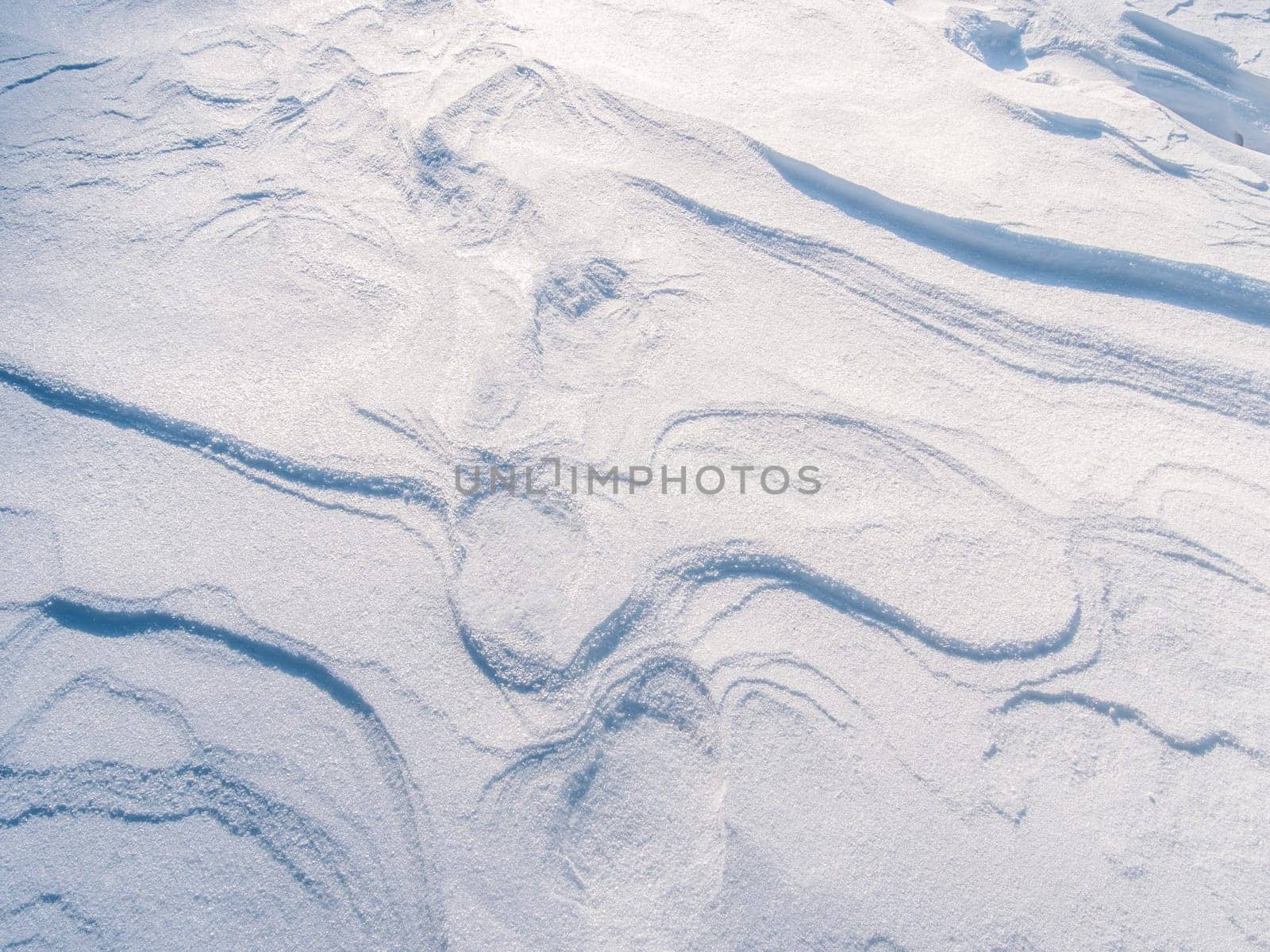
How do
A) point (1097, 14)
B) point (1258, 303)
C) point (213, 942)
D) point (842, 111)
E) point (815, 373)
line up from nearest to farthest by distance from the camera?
point (213, 942) < point (815, 373) < point (1258, 303) < point (842, 111) < point (1097, 14)

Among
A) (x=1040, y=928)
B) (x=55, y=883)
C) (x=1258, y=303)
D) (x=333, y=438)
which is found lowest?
(x=55, y=883)

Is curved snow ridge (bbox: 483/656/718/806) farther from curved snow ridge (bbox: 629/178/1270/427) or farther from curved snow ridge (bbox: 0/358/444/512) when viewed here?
curved snow ridge (bbox: 629/178/1270/427)

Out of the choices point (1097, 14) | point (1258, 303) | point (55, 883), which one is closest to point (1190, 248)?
point (1258, 303)

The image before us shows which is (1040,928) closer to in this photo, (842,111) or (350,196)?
(842,111)

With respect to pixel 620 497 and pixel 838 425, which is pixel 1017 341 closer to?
pixel 838 425

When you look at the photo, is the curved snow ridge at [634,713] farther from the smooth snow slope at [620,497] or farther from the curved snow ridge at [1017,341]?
the curved snow ridge at [1017,341]

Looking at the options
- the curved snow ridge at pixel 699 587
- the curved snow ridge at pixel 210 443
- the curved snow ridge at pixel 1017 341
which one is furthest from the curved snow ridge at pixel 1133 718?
the curved snow ridge at pixel 210 443

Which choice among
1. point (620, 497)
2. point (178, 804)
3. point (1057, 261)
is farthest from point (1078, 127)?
point (178, 804)
